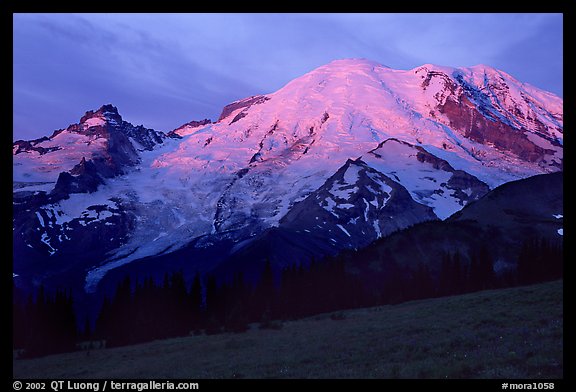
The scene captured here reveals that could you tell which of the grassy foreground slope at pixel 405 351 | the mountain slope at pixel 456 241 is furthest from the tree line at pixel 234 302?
the mountain slope at pixel 456 241

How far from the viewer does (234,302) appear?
9288 centimetres

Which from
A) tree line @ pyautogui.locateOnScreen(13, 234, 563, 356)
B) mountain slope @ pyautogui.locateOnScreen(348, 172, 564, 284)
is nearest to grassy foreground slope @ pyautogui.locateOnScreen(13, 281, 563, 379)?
tree line @ pyautogui.locateOnScreen(13, 234, 563, 356)

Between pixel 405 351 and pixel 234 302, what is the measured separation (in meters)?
64.5

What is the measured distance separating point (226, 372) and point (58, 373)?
18.7m

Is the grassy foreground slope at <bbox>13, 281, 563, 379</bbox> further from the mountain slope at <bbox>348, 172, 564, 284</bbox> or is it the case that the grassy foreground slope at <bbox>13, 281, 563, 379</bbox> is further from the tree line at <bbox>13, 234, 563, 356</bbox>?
the mountain slope at <bbox>348, 172, 564, 284</bbox>

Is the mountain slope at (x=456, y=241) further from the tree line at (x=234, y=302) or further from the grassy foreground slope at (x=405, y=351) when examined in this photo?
the grassy foreground slope at (x=405, y=351)

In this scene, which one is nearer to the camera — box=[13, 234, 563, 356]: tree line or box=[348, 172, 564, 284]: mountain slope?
box=[13, 234, 563, 356]: tree line

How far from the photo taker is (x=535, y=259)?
9206 cm

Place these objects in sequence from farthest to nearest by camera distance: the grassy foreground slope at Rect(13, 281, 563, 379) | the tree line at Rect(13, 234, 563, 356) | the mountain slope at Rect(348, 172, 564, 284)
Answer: the mountain slope at Rect(348, 172, 564, 284), the tree line at Rect(13, 234, 563, 356), the grassy foreground slope at Rect(13, 281, 563, 379)

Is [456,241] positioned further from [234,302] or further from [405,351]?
[405,351]

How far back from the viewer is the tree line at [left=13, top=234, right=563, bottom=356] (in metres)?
80.4

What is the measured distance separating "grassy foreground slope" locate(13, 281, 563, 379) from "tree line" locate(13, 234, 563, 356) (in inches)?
1177

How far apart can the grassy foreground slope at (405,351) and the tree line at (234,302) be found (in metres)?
29.9
